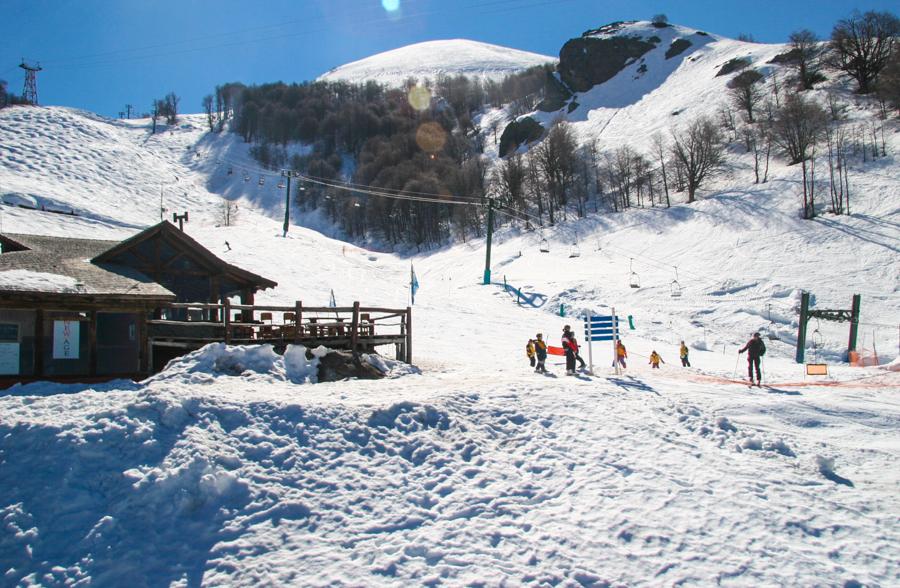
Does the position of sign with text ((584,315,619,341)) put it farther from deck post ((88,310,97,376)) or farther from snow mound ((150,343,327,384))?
deck post ((88,310,97,376))

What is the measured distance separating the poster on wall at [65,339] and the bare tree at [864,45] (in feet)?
248

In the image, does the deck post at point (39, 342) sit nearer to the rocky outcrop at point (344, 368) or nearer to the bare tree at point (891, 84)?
the rocky outcrop at point (344, 368)

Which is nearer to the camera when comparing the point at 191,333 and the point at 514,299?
the point at 191,333

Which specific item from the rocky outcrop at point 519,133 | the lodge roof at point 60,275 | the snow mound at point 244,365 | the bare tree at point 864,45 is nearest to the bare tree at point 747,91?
the bare tree at point 864,45

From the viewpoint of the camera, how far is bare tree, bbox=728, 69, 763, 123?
6625cm

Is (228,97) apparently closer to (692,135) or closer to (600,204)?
(600,204)

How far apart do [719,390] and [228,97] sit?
141 meters

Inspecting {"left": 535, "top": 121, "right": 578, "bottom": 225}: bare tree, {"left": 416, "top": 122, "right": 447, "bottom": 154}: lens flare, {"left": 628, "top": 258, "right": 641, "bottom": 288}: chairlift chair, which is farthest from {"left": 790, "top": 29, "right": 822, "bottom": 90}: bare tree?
{"left": 416, "top": 122, "right": 447, "bottom": 154}: lens flare

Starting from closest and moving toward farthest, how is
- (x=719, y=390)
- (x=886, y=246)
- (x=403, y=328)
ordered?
(x=719, y=390)
(x=403, y=328)
(x=886, y=246)

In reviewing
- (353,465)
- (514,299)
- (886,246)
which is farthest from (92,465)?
(886,246)

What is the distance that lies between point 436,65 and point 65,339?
581ft

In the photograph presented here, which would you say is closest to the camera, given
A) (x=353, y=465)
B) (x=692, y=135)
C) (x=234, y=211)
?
(x=353, y=465)

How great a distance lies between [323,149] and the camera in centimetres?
11050

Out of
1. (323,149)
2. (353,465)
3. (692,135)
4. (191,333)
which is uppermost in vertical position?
(323,149)
